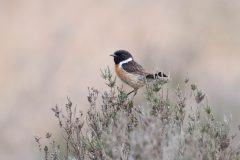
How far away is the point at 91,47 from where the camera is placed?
2156 centimetres

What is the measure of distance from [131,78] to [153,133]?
430 centimetres

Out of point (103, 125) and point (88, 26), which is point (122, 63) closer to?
point (103, 125)

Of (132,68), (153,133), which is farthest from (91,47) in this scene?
(153,133)

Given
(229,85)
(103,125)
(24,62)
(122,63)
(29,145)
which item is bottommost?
(103,125)

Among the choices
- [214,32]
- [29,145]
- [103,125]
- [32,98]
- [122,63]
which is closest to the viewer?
[103,125]

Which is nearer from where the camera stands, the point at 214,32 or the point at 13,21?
the point at 13,21

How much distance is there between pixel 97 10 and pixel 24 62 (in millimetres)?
2588

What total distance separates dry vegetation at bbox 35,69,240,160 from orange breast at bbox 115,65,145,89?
198 centimetres

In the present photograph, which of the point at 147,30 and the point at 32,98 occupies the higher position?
the point at 147,30

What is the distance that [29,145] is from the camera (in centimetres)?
1809

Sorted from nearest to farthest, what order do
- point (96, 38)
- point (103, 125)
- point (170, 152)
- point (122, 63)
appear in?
point (170, 152) < point (103, 125) < point (122, 63) < point (96, 38)

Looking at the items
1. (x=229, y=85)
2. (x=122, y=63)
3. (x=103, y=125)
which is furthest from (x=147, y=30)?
(x=103, y=125)

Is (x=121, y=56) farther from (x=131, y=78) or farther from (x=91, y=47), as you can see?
(x=91, y=47)

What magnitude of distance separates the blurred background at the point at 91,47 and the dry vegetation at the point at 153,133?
11300 millimetres
